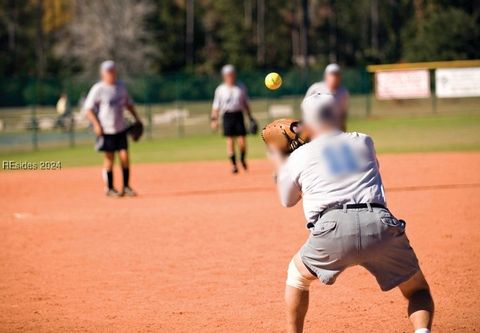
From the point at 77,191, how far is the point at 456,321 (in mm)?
10804

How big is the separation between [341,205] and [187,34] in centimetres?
6793

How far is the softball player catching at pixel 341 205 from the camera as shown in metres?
4.74

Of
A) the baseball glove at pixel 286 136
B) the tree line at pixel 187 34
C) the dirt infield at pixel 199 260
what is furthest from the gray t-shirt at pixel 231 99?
the tree line at pixel 187 34

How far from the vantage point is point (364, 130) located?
3009cm

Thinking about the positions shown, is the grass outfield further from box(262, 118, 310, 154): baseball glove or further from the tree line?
the tree line

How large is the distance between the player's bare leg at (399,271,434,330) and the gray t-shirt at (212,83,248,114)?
13265 mm

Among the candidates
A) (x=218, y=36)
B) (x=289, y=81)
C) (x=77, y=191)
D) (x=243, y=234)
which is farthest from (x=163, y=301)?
(x=218, y=36)

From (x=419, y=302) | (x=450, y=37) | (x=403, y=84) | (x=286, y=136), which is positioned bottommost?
(x=419, y=302)

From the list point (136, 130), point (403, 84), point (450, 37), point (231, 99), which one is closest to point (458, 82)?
point (403, 84)

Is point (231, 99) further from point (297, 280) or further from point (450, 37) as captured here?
point (450, 37)

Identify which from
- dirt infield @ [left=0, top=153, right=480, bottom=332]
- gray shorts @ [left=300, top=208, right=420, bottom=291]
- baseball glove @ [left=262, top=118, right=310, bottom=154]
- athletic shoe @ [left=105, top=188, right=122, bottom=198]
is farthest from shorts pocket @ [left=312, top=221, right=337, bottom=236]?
athletic shoe @ [left=105, top=188, right=122, bottom=198]

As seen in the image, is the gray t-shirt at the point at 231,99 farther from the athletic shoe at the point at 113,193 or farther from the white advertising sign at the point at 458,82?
the white advertising sign at the point at 458,82

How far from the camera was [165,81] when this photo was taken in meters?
33.1

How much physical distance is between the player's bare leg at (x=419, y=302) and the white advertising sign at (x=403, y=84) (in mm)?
29609
